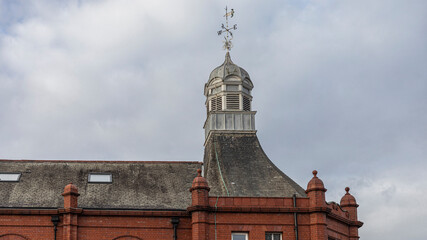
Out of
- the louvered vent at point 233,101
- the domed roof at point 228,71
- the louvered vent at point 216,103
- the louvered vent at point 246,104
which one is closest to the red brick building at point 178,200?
the louvered vent at point 233,101

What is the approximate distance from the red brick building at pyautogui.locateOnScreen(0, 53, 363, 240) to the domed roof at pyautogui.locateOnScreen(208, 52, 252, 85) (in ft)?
11.0

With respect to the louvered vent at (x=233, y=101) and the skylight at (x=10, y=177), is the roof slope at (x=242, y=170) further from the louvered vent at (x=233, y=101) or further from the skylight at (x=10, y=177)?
the skylight at (x=10, y=177)

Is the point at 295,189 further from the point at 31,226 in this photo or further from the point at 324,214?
the point at 31,226

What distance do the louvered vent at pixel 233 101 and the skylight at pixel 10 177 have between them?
14238 millimetres

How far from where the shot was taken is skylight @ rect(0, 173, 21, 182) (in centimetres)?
4078

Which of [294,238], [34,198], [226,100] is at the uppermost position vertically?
[226,100]

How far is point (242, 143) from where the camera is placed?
145ft

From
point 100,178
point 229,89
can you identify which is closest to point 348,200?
point 229,89

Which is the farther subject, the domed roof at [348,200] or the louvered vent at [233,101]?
the louvered vent at [233,101]

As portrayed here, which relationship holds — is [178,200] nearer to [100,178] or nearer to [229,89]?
[100,178]

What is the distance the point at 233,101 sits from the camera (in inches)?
1815

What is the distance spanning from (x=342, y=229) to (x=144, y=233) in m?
11.8

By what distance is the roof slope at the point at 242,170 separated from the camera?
39844mm

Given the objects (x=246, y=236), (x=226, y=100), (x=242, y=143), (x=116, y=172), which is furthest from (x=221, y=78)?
(x=246, y=236)
